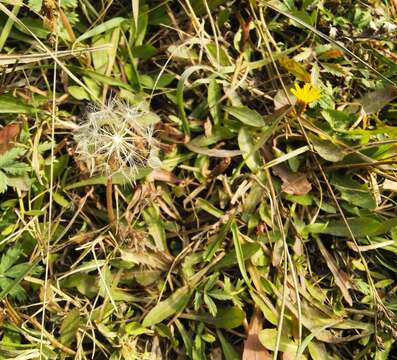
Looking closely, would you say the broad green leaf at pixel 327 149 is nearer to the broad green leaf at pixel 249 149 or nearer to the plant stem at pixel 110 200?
the broad green leaf at pixel 249 149

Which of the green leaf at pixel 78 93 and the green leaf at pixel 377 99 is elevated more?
the green leaf at pixel 78 93

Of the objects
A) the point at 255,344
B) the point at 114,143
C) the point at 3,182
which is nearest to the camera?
the point at 114,143

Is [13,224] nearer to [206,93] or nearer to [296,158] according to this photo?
[206,93]

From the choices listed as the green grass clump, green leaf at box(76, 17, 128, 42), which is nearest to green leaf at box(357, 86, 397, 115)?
the green grass clump

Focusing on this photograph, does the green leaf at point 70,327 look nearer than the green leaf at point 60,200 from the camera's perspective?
Yes

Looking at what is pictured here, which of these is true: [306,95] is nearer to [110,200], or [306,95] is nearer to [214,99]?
[214,99]

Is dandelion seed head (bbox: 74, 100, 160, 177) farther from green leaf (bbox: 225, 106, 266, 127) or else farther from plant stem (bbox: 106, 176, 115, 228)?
green leaf (bbox: 225, 106, 266, 127)

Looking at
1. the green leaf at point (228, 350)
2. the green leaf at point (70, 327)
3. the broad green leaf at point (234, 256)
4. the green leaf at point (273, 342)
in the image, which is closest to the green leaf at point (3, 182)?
the green leaf at point (70, 327)

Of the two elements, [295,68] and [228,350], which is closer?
[228,350]

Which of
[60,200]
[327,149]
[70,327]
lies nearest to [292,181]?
[327,149]
